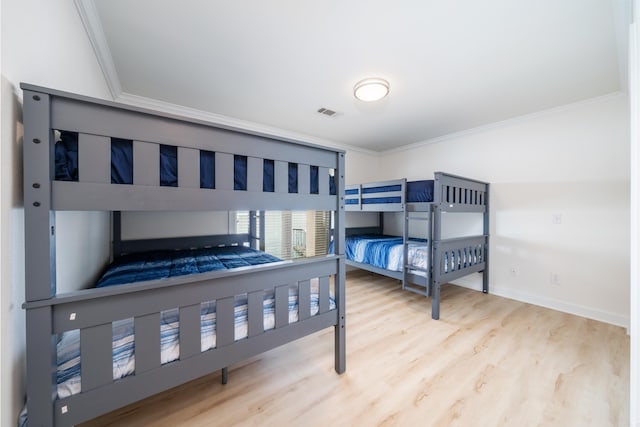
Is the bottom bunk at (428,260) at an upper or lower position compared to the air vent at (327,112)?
lower

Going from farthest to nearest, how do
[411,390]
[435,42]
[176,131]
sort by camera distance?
[435,42], [411,390], [176,131]

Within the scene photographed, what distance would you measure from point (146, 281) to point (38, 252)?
14.5 inches

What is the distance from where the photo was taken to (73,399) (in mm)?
838

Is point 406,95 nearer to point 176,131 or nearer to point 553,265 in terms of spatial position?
point 176,131

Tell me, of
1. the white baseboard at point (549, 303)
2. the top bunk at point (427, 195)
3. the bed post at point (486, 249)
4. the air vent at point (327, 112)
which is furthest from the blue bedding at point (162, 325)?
the white baseboard at point (549, 303)

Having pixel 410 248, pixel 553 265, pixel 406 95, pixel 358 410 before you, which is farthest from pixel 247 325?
pixel 553 265

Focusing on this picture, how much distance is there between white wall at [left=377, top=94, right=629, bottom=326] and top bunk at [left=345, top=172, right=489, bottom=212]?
370mm

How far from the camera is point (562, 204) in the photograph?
102 inches

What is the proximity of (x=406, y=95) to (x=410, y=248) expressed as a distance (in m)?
1.67

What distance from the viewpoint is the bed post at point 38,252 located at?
2.46ft

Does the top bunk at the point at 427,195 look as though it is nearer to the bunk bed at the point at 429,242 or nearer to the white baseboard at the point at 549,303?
the bunk bed at the point at 429,242

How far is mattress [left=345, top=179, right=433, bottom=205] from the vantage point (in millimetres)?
2586

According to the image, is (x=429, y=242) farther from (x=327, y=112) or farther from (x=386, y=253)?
(x=327, y=112)
